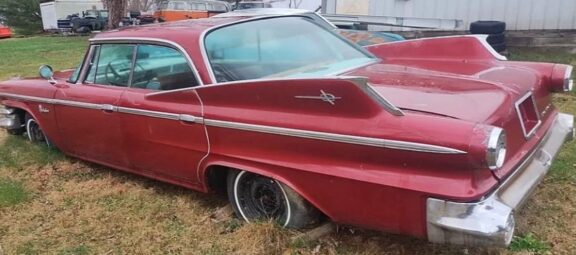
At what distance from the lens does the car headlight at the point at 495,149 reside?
2186 millimetres

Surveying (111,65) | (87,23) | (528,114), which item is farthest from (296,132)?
(87,23)

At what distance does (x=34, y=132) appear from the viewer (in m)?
5.21

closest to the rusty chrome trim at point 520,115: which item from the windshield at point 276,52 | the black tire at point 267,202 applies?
the windshield at point 276,52

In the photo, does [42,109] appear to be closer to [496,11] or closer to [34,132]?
[34,132]

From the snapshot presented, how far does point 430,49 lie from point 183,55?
1.79 meters

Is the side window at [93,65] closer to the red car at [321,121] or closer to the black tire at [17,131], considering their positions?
the red car at [321,121]

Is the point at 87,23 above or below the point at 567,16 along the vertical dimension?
below

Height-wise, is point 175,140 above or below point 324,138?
below

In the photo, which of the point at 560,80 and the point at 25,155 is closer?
the point at 560,80

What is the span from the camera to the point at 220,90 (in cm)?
305

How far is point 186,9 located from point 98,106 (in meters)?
30.6

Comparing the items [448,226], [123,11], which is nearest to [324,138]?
[448,226]

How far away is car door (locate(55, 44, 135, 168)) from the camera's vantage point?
150 inches

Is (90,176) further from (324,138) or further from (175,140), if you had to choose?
(324,138)
